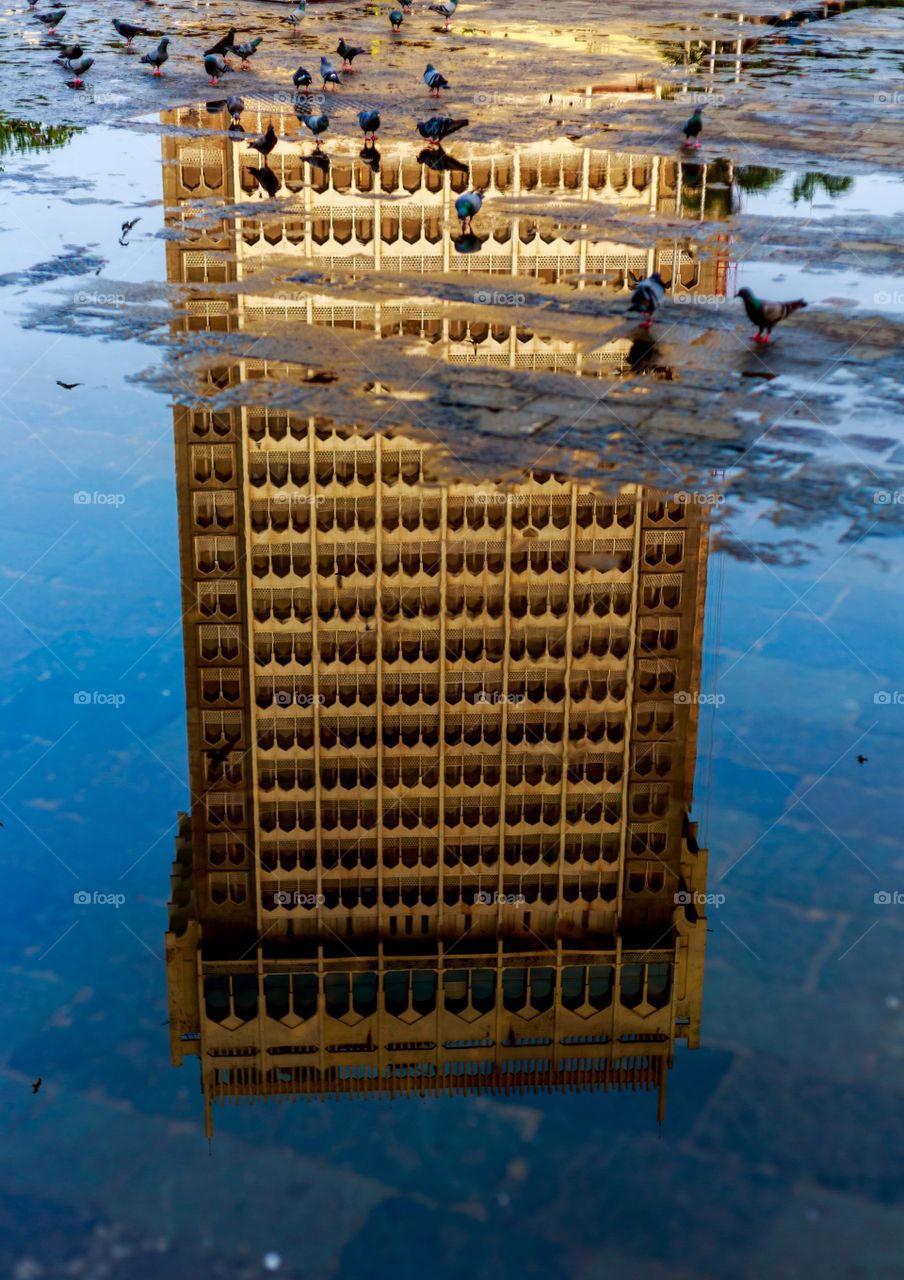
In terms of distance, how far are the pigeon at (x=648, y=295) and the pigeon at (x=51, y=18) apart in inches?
1219

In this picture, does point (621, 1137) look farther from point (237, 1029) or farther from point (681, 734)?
point (681, 734)

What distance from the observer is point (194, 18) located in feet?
168

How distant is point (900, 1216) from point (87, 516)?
10.9 m

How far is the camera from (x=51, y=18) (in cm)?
4700

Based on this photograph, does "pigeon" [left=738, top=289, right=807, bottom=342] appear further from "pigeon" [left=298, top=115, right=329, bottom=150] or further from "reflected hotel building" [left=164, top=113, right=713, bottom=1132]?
"pigeon" [left=298, top=115, right=329, bottom=150]

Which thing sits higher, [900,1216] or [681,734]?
[900,1216]

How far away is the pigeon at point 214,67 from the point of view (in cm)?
3781

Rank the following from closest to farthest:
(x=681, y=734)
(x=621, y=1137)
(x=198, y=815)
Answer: (x=621, y=1137)
(x=198, y=815)
(x=681, y=734)

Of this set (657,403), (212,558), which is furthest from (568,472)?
(212,558)

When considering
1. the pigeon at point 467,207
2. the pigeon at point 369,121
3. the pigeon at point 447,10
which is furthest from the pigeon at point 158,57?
the pigeon at point 467,207

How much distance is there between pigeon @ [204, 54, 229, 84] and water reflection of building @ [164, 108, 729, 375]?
13.6 ft

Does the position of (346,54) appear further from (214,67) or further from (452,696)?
(452,696)

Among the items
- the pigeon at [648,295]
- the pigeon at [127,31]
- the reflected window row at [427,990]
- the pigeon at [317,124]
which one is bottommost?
the reflected window row at [427,990]

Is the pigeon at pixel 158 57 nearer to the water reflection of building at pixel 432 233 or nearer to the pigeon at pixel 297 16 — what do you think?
the water reflection of building at pixel 432 233
